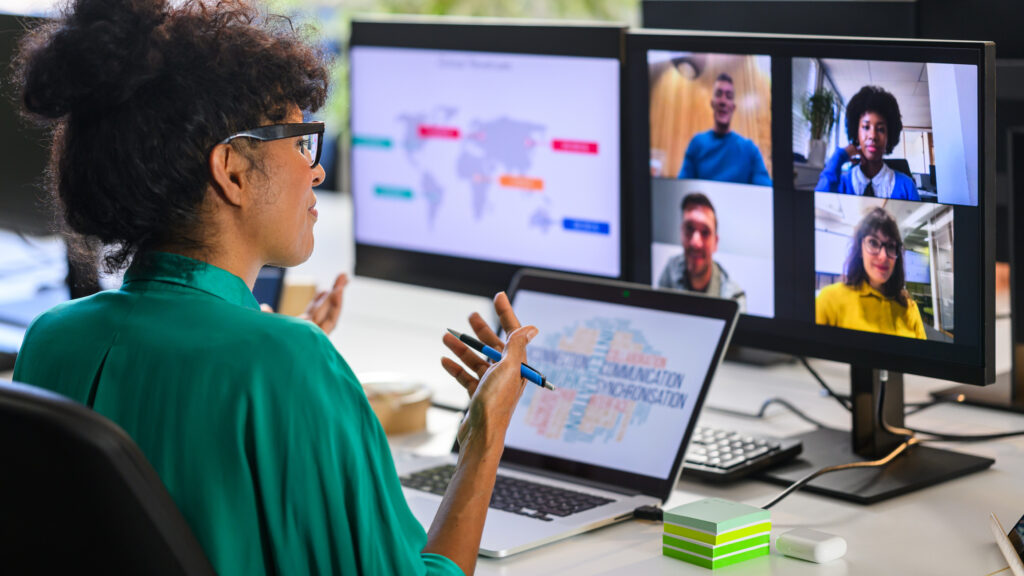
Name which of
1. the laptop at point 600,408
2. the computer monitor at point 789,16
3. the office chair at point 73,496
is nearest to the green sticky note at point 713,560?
the laptop at point 600,408

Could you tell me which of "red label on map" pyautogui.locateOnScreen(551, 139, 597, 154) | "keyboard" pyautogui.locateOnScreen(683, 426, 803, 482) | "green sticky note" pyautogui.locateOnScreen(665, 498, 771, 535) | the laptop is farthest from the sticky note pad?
"red label on map" pyautogui.locateOnScreen(551, 139, 597, 154)

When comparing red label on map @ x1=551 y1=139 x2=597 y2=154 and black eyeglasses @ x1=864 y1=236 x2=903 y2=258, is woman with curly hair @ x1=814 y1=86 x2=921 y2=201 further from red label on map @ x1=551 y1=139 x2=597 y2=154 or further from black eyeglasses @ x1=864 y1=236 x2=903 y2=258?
red label on map @ x1=551 y1=139 x2=597 y2=154

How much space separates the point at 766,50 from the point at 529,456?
58cm

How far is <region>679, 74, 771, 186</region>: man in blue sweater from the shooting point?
1464 mm

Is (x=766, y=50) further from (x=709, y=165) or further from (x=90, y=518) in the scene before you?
(x=90, y=518)

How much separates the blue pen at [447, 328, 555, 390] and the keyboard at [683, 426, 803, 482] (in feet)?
0.98

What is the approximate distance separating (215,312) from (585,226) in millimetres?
864

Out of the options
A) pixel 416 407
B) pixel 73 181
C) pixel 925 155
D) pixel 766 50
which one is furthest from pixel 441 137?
pixel 73 181

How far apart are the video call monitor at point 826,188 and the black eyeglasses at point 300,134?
601 millimetres

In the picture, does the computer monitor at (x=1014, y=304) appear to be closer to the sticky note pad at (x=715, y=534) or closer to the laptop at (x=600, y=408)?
the laptop at (x=600, y=408)

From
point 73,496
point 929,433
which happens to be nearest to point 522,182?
point 929,433

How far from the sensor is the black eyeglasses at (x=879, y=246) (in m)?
1.33

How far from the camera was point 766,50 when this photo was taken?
4.68 feet

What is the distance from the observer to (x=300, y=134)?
1.03m
